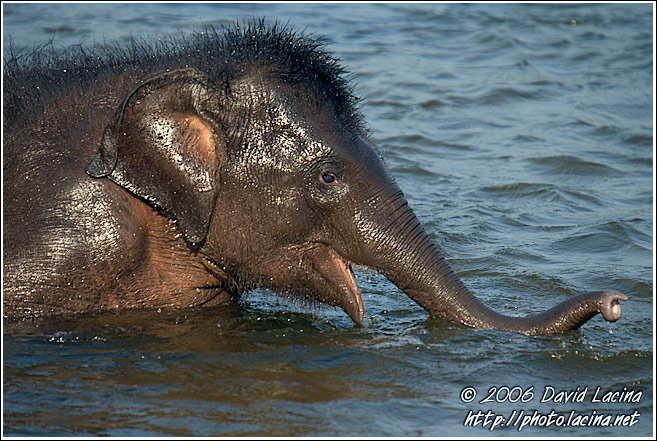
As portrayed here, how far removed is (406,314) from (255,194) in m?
1.90

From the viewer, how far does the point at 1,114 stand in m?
6.50

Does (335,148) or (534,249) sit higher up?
(335,148)

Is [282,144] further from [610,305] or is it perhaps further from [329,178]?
[610,305]

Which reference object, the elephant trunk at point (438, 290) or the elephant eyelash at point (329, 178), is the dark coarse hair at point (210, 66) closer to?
the elephant eyelash at point (329, 178)

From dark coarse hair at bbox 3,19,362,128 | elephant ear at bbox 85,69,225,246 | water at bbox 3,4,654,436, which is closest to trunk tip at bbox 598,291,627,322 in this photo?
water at bbox 3,4,654,436

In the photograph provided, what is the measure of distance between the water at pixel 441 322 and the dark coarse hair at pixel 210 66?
1466 millimetres

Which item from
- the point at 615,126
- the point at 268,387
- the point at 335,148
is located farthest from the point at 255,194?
the point at 615,126

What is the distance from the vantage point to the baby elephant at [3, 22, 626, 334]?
21.0ft

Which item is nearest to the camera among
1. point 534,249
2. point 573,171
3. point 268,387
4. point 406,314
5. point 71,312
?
point 268,387

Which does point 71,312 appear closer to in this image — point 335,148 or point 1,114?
point 1,114

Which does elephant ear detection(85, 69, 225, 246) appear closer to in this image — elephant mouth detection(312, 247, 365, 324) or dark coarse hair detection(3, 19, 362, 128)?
dark coarse hair detection(3, 19, 362, 128)

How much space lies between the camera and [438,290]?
663 cm

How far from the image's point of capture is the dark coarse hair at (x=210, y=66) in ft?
21.8

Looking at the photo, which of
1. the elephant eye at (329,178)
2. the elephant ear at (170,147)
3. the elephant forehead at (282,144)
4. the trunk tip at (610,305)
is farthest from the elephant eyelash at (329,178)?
the trunk tip at (610,305)
